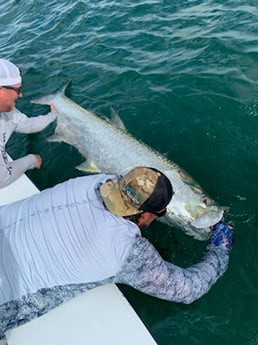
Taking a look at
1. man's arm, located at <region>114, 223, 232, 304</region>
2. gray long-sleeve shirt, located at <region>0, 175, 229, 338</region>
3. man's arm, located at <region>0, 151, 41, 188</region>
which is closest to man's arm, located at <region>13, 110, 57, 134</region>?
man's arm, located at <region>0, 151, 41, 188</region>

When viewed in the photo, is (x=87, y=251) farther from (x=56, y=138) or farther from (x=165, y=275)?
(x=56, y=138)

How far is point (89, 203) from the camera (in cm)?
317

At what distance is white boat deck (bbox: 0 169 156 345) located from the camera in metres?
3.25

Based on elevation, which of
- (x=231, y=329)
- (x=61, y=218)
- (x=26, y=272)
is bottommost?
(x=231, y=329)

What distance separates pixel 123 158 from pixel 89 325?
2.03 m

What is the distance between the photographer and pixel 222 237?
3848mm

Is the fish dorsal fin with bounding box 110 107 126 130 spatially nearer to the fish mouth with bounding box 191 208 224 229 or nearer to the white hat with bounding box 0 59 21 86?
the white hat with bounding box 0 59 21 86

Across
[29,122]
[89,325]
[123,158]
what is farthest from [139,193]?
[29,122]

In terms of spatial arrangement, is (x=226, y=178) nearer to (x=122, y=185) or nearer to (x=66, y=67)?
(x=122, y=185)

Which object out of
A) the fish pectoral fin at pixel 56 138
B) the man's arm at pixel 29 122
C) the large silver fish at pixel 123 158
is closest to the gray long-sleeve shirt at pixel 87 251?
the large silver fish at pixel 123 158

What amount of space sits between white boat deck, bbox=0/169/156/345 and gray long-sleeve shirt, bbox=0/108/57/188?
5.87ft

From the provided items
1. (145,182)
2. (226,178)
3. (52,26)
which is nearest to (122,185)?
(145,182)

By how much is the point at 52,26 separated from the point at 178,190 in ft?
21.2

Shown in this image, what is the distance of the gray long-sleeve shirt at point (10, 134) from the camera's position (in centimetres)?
475
